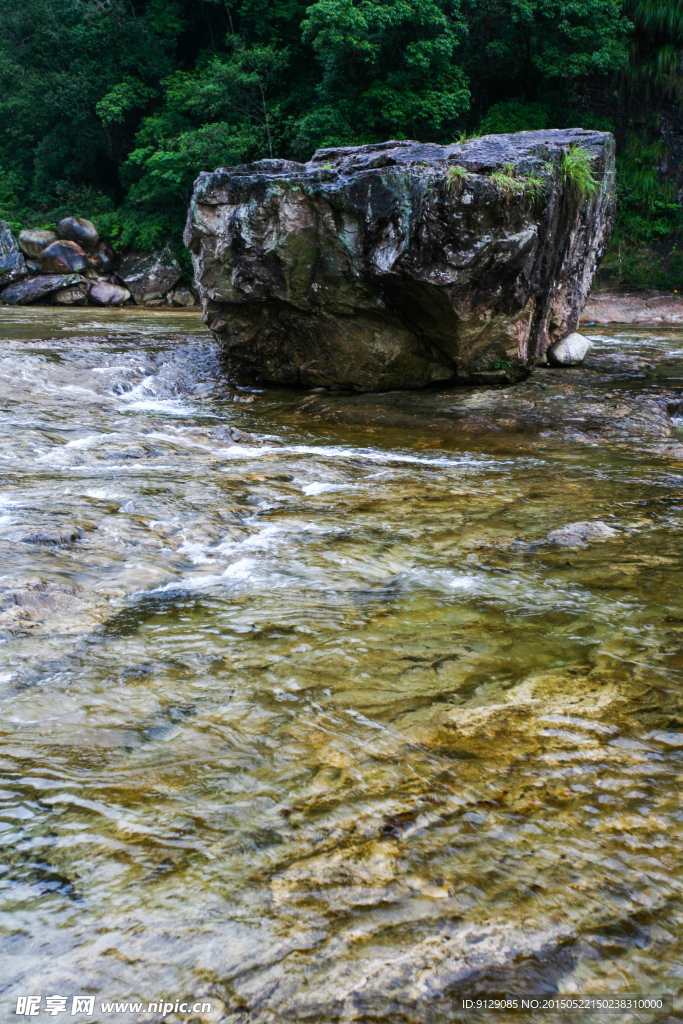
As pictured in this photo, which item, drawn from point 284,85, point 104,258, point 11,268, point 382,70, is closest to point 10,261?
point 11,268

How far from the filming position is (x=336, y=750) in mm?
1979

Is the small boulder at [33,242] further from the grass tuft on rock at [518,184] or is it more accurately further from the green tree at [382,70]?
the grass tuft on rock at [518,184]

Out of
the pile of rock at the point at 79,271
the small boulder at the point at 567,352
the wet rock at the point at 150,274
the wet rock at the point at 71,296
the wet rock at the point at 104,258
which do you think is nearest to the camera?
the small boulder at the point at 567,352

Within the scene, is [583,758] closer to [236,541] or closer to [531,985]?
[531,985]

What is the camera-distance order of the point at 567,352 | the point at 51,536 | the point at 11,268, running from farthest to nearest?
the point at 11,268
the point at 567,352
the point at 51,536

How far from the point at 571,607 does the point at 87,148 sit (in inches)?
1045

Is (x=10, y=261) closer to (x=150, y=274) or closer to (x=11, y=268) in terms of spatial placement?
(x=11, y=268)

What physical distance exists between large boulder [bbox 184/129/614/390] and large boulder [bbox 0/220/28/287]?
13.9m

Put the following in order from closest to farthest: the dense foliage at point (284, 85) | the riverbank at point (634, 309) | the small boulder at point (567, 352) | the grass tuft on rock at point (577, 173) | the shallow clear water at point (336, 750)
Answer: the shallow clear water at point (336, 750) < the grass tuft on rock at point (577, 173) < the small boulder at point (567, 352) < the riverbank at point (634, 309) < the dense foliage at point (284, 85)

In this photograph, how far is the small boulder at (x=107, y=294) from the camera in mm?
18609

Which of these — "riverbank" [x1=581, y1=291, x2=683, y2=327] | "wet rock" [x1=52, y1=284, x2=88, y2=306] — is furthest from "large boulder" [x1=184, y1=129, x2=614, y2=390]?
"wet rock" [x1=52, y1=284, x2=88, y2=306]

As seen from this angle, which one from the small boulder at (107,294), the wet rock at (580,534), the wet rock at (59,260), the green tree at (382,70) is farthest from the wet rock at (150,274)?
the wet rock at (580,534)

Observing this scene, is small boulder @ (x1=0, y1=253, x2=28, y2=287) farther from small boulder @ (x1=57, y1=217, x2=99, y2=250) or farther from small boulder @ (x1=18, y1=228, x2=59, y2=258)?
small boulder @ (x1=57, y1=217, x2=99, y2=250)

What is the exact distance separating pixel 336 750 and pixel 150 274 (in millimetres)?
20187
